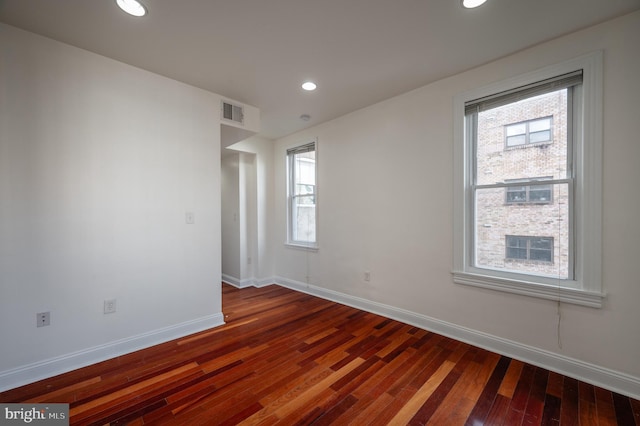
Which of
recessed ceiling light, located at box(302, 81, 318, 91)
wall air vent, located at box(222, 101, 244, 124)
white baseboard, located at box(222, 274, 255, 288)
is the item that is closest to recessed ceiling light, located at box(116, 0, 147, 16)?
wall air vent, located at box(222, 101, 244, 124)

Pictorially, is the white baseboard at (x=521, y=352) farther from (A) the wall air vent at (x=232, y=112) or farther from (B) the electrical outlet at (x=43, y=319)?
(B) the electrical outlet at (x=43, y=319)

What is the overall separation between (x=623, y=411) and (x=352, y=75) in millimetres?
3220

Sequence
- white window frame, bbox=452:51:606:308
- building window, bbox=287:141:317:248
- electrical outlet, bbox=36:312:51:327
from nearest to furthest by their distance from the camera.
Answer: white window frame, bbox=452:51:606:308, electrical outlet, bbox=36:312:51:327, building window, bbox=287:141:317:248

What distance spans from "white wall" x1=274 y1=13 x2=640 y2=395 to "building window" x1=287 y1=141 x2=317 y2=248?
5.5 inches

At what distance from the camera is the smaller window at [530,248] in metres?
2.18

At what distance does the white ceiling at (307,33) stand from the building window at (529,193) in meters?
1.15

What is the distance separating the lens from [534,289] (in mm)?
2174

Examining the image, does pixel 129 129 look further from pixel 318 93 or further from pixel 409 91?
pixel 409 91

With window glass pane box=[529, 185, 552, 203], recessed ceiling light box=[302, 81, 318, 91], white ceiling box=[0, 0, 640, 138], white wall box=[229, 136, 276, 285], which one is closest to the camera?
white ceiling box=[0, 0, 640, 138]

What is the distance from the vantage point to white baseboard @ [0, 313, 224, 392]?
194cm

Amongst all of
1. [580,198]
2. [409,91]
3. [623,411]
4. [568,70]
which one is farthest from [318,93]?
[623,411]

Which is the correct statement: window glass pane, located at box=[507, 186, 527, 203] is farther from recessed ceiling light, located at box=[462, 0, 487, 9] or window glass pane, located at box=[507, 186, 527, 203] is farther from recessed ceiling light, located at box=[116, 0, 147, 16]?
recessed ceiling light, located at box=[116, 0, 147, 16]

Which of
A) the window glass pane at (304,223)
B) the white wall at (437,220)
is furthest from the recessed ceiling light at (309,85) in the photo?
the window glass pane at (304,223)

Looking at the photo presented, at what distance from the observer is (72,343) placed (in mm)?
2164
